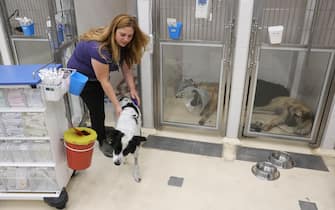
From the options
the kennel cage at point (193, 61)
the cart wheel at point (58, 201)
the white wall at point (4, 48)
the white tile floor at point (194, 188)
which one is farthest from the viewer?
the white wall at point (4, 48)

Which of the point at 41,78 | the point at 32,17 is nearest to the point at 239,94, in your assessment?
the point at 41,78

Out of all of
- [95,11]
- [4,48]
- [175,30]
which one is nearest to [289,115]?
[175,30]

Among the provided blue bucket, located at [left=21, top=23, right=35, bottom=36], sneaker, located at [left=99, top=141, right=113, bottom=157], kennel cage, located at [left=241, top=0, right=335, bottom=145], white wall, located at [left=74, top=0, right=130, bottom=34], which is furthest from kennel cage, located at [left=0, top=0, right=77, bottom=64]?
kennel cage, located at [left=241, top=0, right=335, bottom=145]

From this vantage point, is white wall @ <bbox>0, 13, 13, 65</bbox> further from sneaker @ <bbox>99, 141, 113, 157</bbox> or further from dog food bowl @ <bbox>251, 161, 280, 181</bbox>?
dog food bowl @ <bbox>251, 161, 280, 181</bbox>

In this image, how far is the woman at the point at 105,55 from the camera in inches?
75.3

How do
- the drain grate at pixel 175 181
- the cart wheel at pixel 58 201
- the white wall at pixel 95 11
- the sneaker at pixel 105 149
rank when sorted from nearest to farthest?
the cart wheel at pixel 58 201
the drain grate at pixel 175 181
the sneaker at pixel 105 149
the white wall at pixel 95 11

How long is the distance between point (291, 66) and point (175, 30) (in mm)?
1117

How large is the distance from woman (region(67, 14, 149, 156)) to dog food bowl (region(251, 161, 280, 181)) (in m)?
1.23

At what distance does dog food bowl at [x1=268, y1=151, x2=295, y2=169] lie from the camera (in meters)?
2.47

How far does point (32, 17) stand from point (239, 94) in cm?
214

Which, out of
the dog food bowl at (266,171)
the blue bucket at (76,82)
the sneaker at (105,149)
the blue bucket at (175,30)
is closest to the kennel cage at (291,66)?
the dog food bowl at (266,171)

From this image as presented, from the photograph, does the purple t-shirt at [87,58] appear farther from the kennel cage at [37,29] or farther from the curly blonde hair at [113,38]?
the kennel cage at [37,29]

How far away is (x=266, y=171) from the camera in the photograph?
93.0 inches

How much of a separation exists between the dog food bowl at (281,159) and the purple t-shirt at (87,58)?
1.64 metres
